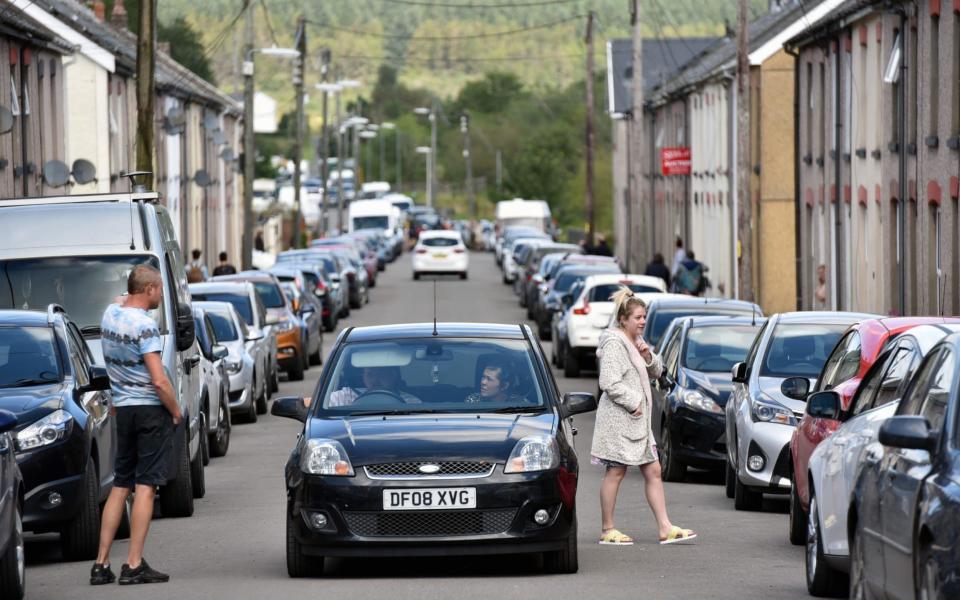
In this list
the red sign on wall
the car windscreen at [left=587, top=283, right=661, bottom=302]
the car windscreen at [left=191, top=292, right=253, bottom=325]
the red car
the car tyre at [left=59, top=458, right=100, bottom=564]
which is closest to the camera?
the red car

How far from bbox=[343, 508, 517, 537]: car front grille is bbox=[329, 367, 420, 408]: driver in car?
3.37 ft

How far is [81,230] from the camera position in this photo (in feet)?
48.8

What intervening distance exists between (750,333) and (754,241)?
2607cm

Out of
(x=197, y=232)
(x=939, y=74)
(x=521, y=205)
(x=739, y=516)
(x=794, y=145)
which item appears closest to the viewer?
(x=739, y=516)

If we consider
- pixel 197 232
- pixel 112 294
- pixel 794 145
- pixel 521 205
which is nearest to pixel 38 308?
pixel 112 294

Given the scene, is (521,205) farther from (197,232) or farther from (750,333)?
(750,333)

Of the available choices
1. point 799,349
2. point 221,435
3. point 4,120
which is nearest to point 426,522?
point 799,349

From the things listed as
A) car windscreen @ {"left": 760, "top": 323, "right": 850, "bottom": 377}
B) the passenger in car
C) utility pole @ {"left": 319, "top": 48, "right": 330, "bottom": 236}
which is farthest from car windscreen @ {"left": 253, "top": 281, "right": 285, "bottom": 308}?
utility pole @ {"left": 319, "top": 48, "right": 330, "bottom": 236}

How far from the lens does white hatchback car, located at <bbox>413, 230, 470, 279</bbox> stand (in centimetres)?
6700

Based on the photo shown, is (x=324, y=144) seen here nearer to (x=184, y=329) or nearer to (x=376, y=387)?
(x=184, y=329)

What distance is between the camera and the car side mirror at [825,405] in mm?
10109

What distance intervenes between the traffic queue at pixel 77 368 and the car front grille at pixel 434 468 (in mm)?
1407

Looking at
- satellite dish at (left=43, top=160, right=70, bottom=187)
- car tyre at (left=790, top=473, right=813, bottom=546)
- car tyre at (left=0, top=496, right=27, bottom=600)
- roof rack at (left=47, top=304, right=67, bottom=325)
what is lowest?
car tyre at (left=790, top=473, right=813, bottom=546)

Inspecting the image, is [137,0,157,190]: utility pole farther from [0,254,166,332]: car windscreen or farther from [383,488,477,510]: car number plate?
[383,488,477,510]: car number plate
